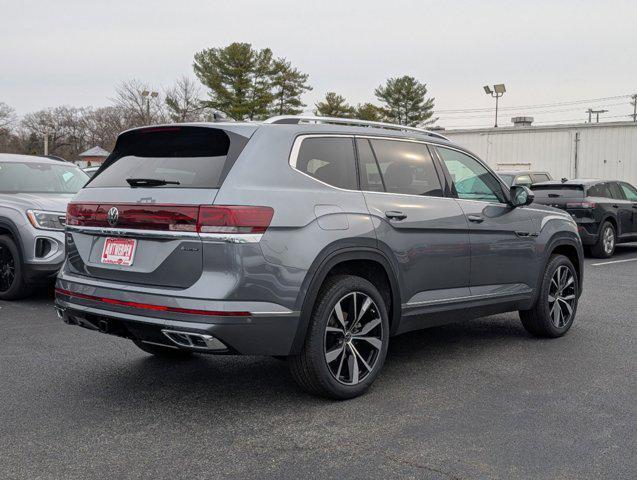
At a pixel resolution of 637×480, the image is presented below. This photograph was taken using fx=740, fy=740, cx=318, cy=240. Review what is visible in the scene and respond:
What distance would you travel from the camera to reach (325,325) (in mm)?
4441

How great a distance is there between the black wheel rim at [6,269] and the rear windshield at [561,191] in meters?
10.2

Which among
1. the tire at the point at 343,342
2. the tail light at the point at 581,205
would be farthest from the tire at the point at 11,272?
the tail light at the point at 581,205

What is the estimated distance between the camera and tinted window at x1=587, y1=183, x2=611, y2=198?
47.6ft

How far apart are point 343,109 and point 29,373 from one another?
69.8 m

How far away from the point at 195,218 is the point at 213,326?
61cm

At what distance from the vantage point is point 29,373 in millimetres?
5270

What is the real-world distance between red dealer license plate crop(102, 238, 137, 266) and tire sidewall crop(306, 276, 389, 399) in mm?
1150

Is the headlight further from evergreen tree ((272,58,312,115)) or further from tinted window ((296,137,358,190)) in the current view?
evergreen tree ((272,58,312,115))

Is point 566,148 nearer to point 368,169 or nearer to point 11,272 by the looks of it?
point 11,272

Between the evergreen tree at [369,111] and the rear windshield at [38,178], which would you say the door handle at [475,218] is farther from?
the evergreen tree at [369,111]

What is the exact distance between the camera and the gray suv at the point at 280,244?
4.11 m

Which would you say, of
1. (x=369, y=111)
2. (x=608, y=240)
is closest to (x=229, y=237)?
(x=608, y=240)

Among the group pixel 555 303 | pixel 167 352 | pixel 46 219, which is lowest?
pixel 167 352

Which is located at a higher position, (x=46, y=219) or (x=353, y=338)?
(x=46, y=219)
